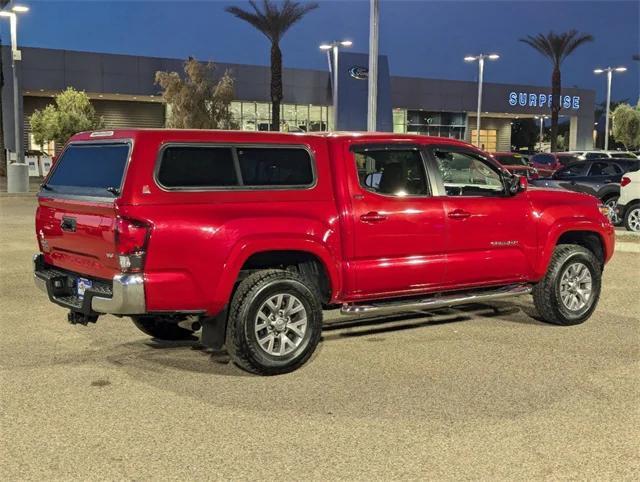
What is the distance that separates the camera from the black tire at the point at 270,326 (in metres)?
5.50

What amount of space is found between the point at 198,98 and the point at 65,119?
7.34 metres

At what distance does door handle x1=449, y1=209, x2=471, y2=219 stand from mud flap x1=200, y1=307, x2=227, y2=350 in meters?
2.31

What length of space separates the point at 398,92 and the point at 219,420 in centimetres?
5339

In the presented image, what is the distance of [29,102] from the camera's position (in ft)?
155

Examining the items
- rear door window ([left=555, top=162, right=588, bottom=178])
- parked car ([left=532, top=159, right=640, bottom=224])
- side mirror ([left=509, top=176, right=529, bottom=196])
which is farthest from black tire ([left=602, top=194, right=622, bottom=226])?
side mirror ([left=509, top=176, right=529, bottom=196])

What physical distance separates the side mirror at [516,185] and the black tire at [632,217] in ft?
33.1

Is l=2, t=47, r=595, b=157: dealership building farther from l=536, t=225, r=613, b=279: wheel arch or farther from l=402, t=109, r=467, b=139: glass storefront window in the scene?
l=536, t=225, r=613, b=279: wheel arch

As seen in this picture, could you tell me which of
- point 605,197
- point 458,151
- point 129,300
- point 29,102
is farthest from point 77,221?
point 29,102

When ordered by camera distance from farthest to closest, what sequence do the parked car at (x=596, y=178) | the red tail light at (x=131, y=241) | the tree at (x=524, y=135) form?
the tree at (x=524, y=135), the parked car at (x=596, y=178), the red tail light at (x=131, y=241)

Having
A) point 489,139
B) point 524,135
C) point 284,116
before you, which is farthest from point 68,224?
point 524,135

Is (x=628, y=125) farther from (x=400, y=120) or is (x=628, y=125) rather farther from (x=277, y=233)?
(x=277, y=233)

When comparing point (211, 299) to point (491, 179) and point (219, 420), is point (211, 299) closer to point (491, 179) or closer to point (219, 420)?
point (219, 420)

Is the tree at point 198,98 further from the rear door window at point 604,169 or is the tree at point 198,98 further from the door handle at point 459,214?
the door handle at point 459,214

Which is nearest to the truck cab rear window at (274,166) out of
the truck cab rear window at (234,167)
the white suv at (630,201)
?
the truck cab rear window at (234,167)
